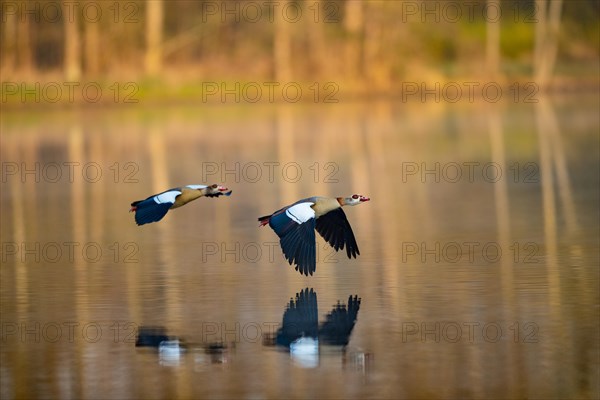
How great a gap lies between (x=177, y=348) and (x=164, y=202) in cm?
213

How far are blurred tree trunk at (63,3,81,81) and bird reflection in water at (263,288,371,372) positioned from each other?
35215 millimetres

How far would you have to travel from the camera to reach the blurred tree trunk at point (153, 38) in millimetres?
44969

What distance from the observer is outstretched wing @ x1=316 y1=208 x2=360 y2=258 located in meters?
10.3

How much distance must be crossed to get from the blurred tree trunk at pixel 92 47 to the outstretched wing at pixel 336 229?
36.4 m

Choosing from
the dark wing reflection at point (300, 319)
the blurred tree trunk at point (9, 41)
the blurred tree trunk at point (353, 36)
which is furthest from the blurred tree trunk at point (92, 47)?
the dark wing reflection at point (300, 319)

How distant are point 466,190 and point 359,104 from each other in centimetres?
2283

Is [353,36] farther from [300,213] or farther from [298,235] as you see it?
[298,235]

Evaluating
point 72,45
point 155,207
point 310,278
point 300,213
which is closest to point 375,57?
point 72,45

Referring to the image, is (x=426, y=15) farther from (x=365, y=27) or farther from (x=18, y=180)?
(x=18, y=180)

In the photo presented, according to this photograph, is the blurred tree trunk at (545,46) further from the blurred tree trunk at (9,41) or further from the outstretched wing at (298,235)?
the outstretched wing at (298,235)

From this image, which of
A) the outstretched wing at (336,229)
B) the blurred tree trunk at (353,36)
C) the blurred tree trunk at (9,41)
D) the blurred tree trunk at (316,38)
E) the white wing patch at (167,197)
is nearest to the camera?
the white wing patch at (167,197)

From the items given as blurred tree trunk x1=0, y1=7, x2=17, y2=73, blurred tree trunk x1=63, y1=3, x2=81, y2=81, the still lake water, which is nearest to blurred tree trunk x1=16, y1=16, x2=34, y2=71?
blurred tree trunk x1=0, y1=7, x2=17, y2=73

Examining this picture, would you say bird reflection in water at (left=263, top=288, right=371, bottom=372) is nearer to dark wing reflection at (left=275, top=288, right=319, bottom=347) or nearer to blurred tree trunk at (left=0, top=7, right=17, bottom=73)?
dark wing reflection at (left=275, top=288, right=319, bottom=347)

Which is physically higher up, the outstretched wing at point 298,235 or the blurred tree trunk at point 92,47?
the blurred tree trunk at point 92,47
